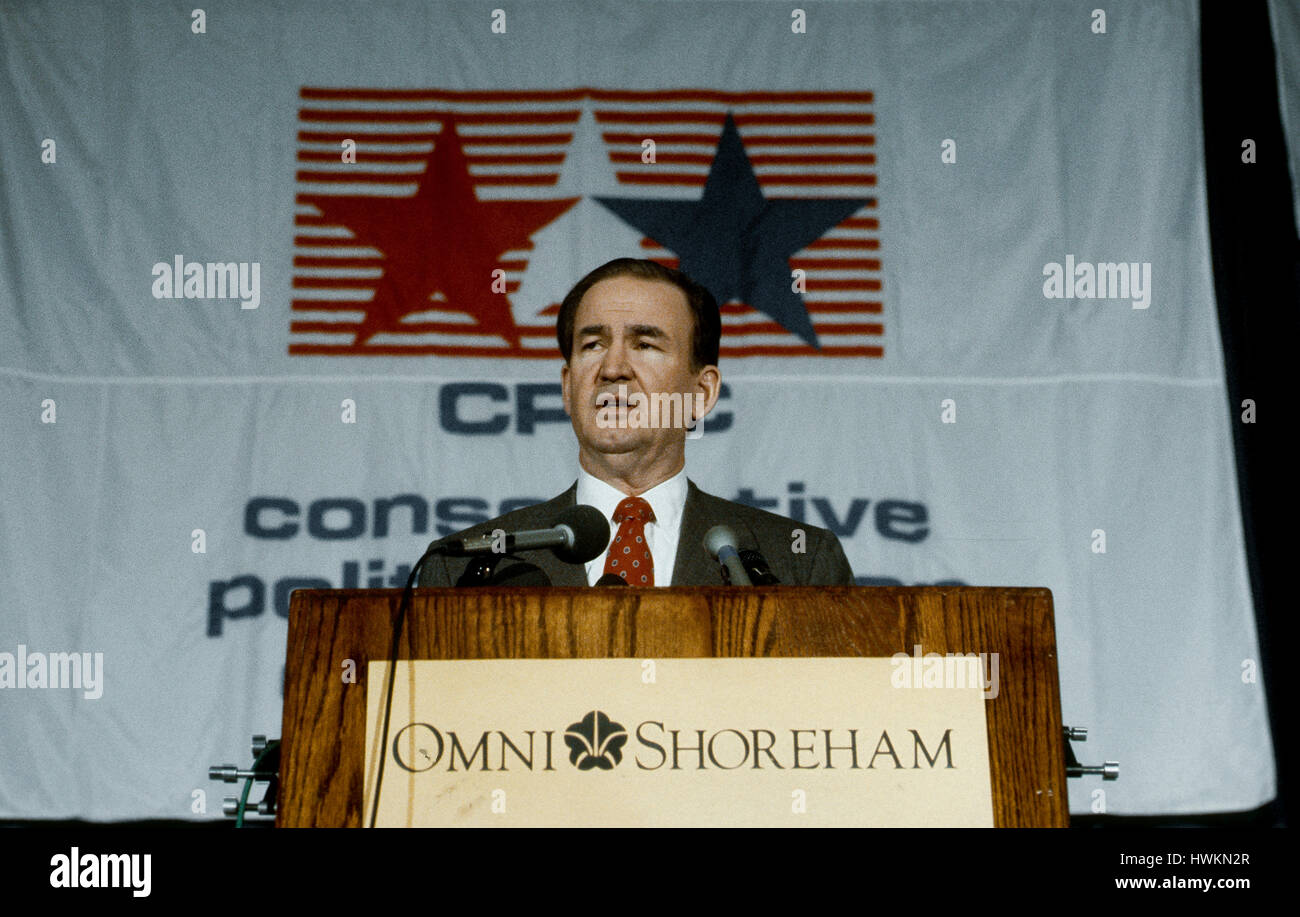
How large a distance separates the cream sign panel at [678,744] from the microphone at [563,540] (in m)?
0.19

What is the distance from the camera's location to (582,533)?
58.1 inches

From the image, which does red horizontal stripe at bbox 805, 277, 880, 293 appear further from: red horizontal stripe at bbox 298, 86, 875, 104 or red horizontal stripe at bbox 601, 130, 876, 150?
red horizontal stripe at bbox 298, 86, 875, 104

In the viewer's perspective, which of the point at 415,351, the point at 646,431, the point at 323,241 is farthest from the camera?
the point at 323,241

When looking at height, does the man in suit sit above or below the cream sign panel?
above

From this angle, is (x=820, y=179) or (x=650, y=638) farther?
(x=820, y=179)

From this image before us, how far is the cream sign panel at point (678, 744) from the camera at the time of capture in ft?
3.76

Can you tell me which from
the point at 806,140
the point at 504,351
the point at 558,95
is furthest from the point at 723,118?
the point at 504,351

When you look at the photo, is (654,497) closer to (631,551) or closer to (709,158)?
(631,551)

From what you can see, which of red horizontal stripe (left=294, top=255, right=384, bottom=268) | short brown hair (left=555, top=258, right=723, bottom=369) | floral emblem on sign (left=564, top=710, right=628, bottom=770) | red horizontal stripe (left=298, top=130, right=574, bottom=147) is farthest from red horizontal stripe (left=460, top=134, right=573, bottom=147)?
floral emblem on sign (left=564, top=710, right=628, bottom=770)

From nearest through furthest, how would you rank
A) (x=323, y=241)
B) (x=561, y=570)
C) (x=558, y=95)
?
(x=561, y=570)
(x=323, y=241)
(x=558, y=95)

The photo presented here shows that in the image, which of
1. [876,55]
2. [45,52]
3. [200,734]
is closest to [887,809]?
[200,734]

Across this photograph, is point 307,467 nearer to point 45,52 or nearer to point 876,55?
point 45,52

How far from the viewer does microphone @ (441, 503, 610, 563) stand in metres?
1.36

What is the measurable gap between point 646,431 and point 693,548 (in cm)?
23
